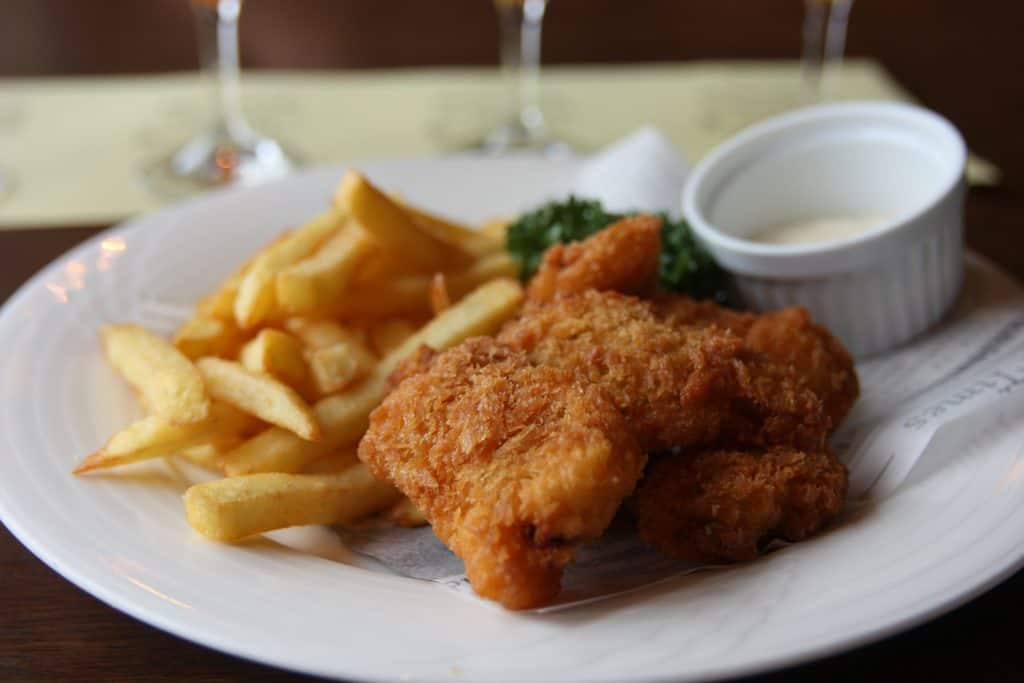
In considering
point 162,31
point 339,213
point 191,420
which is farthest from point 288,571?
point 162,31

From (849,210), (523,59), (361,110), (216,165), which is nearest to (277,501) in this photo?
(849,210)

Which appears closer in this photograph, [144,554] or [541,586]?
[541,586]

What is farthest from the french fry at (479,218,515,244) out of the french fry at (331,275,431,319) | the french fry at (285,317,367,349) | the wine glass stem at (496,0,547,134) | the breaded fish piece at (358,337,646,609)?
the wine glass stem at (496,0,547,134)

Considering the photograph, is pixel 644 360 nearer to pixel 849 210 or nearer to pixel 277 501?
pixel 277 501

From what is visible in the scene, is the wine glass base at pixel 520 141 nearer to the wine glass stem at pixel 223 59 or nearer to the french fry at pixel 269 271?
the wine glass stem at pixel 223 59

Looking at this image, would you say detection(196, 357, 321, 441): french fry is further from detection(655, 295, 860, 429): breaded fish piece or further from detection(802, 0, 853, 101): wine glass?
detection(802, 0, 853, 101): wine glass

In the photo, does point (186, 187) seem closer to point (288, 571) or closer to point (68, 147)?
point (68, 147)
